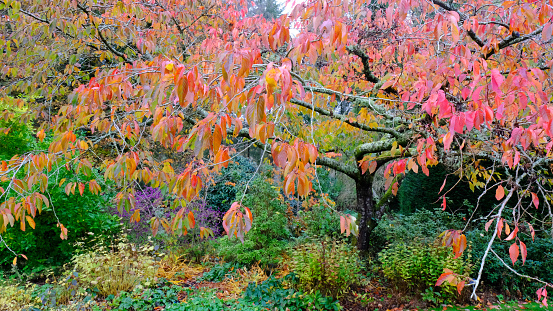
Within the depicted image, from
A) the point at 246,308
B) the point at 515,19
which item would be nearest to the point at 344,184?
the point at 246,308

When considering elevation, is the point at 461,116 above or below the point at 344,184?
above

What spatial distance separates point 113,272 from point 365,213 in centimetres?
414

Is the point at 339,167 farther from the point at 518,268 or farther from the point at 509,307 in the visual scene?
the point at 518,268

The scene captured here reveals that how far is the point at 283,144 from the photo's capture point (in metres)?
1.55

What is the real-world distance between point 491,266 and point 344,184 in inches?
219

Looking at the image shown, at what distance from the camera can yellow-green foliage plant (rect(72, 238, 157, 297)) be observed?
13.9 feet

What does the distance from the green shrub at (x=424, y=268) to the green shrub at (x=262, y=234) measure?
6.14 ft

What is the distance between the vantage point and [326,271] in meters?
4.16

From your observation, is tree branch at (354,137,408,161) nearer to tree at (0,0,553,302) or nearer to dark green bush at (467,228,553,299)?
tree at (0,0,553,302)

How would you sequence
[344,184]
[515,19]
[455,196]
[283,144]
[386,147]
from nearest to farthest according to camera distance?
1. [283,144]
2. [515,19]
3. [386,147]
4. [455,196]
5. [344,184]

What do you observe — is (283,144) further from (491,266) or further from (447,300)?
(491,266)

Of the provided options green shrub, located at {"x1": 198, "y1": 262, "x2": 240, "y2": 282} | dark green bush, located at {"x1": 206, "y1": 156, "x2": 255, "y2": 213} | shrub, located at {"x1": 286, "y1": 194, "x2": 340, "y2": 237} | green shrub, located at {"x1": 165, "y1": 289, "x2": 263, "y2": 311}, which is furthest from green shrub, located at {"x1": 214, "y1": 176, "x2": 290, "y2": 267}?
dark green bush, located at {"x1": 206, "y1": 156, "x2": 255, "y2": 213}

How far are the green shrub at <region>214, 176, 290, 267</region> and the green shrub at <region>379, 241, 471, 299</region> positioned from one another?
1872 mm

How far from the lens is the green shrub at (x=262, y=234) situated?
5426mm
